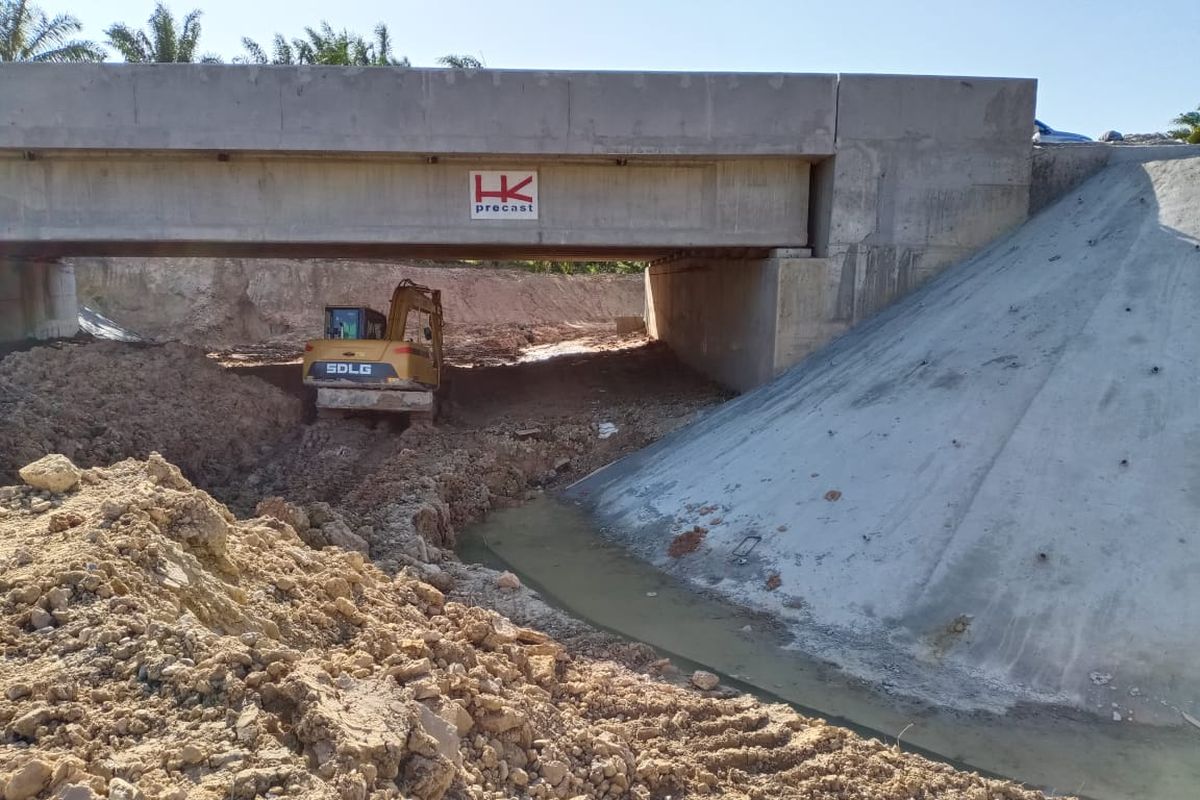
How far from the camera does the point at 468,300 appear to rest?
34281 millimetres

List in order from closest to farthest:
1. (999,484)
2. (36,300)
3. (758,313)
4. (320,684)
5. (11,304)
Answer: (320,684) → (999,484) → (758,313) → (11,304) → (36,300)

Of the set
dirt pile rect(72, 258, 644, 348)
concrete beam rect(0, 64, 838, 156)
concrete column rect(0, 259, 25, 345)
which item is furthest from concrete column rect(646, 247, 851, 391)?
dirt pile rect(72, 258, 644, 348)

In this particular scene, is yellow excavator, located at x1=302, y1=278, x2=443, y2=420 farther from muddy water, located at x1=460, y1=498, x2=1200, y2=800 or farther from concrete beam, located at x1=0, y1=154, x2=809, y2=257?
muddy water, located at x1=460, y1=498, x2=1200, y2=800

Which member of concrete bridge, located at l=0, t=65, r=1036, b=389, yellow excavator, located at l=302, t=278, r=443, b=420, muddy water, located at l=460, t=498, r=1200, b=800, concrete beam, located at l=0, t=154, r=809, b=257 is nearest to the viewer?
muddy water, located at l=460, t=498, r=1200, b=800

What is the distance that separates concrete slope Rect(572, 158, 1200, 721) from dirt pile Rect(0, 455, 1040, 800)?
79.4 inches

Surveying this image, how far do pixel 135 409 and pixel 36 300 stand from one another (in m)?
8.82

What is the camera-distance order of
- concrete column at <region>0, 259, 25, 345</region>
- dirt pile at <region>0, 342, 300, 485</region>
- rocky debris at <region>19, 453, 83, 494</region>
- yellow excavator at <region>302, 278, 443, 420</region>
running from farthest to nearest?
concrete column at <region>0, 259, 25, 345</region> → yellow excavator at <region>302, 278, 443, 420</region> → dirt pile at <region>0, 342, 300, 485</region> → rocky debris at <region>19, 453, 83, 494</region>

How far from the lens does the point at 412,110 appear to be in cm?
1269

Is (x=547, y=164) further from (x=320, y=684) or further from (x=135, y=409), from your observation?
(x=320, y=684)

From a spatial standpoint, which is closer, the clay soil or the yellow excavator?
the clay soil

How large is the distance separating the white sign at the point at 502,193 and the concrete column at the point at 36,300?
1149 centimetres

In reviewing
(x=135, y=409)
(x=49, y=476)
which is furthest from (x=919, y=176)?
(x=135, y=409)

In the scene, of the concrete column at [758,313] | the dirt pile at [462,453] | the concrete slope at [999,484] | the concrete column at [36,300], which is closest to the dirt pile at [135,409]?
the dirt pile at [462,453]

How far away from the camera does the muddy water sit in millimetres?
→ 5508
